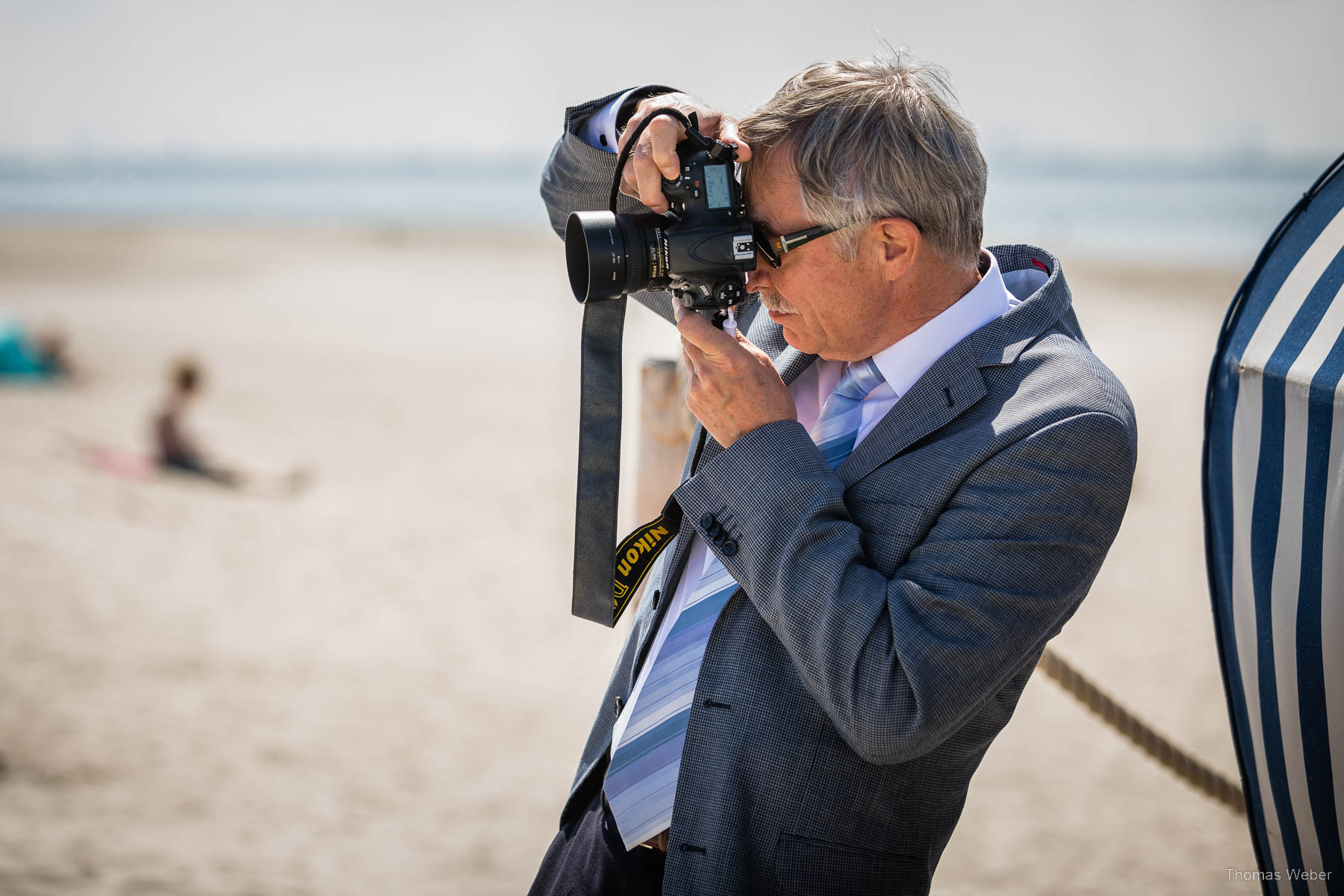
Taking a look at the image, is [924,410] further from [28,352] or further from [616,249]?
[28,352]

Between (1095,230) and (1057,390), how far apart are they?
35481 millimetres

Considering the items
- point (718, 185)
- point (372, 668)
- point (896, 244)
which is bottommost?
point (372, 668)

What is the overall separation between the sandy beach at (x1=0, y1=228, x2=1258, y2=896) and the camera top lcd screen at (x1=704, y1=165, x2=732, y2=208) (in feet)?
5.06

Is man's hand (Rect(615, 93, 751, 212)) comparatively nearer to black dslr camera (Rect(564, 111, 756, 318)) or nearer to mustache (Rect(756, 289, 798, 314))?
black dslr camera (Rect(564, 111, 756, 318))

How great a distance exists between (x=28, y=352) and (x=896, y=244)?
427 inches

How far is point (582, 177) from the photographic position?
77.6 inches

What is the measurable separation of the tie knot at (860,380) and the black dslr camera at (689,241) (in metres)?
0.23

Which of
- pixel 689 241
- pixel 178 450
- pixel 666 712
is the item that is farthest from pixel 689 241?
pixel 178 450

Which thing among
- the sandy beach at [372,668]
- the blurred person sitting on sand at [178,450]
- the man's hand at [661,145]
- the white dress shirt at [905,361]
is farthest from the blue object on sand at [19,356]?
the white dress shirt at [905,361]

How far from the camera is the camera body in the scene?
1453 millimetres

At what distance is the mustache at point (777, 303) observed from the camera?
1502mm

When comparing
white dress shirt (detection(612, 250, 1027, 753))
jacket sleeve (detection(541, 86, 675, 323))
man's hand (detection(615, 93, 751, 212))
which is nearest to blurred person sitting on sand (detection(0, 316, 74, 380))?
jacket sleeve (detection(541, 86, 675, 323))

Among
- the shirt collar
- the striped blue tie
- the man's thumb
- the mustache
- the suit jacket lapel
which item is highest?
the man's thumb

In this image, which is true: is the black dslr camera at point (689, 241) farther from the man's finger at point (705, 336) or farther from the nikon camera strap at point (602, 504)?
the nikon camera strap at point (602, 504)
